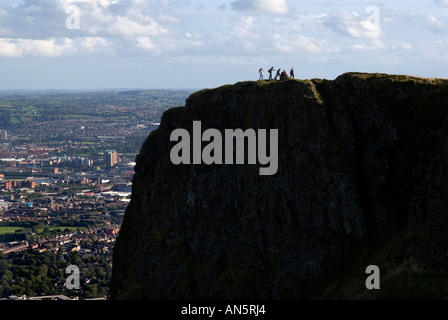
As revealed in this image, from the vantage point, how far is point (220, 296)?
63.1 m

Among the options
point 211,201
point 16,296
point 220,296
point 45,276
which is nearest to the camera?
point 220,296

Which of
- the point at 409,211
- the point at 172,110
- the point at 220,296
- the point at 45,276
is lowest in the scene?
the point at 45,276

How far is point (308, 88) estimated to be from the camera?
212ft

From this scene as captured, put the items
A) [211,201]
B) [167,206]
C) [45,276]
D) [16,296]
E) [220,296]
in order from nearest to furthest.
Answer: [220,296]
[211,201]
[167,206]
[16,296]
[45,276]

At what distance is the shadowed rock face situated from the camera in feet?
186

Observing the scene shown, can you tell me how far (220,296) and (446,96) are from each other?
26.9m

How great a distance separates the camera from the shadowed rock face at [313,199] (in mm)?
56812

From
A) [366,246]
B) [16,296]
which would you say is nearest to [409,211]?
[366,246]

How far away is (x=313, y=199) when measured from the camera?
2392 inches

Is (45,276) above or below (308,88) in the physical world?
below
